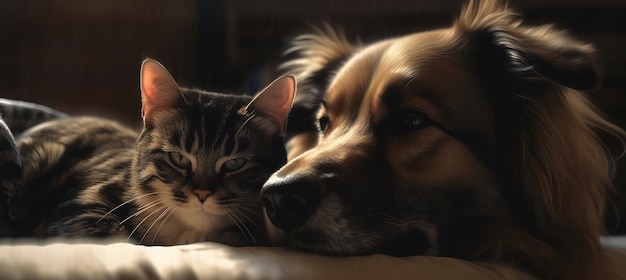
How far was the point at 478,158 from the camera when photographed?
1170 millimetres

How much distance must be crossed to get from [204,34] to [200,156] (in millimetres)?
2112

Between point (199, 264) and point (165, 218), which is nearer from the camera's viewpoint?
point (199, 264)

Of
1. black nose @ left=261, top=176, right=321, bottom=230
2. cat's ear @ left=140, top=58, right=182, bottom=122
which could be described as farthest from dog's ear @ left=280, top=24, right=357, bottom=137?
black nose @ left=261, top=176, right=321, bottom=230

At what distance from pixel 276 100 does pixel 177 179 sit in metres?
0.26

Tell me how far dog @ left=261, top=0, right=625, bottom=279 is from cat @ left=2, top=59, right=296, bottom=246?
12cm

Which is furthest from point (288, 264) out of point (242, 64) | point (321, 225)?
point (242, 64)

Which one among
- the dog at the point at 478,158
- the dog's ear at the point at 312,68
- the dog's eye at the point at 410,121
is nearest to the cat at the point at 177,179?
the dog at the point at 478,158

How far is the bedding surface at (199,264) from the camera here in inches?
26.7

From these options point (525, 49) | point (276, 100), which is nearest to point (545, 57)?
point (525, 49)

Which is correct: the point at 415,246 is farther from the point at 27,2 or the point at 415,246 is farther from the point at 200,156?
the point at 27,2

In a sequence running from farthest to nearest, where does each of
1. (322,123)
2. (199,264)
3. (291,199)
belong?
(322,123)
(291,199)
(199,264)

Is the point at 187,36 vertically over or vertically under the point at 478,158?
under

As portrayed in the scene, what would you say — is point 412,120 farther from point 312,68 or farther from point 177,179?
point 312,68

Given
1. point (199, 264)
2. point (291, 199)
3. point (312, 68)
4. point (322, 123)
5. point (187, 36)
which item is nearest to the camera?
point (199, 264)
